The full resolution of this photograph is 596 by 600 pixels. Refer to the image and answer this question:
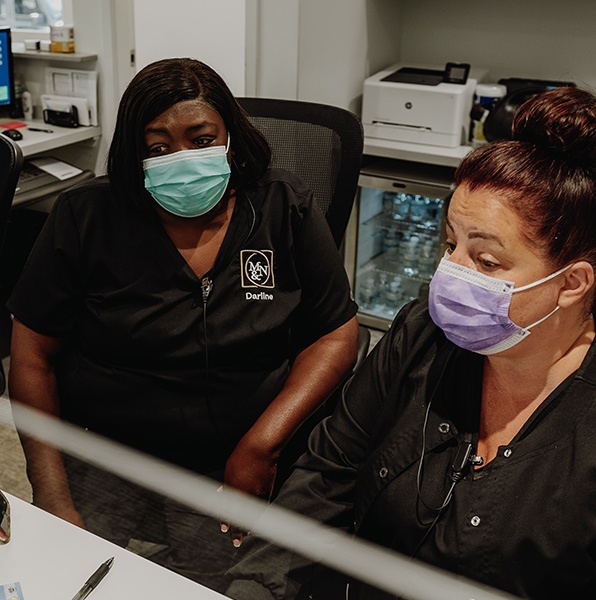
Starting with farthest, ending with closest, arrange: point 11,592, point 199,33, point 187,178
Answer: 1. point 199,33
2. point 187,178
3. point 11,592

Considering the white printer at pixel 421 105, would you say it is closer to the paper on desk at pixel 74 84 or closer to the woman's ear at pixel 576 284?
the paper on desk at pixel 74 84

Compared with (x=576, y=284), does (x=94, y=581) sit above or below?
below

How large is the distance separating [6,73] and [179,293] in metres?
2.03

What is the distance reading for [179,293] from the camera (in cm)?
144

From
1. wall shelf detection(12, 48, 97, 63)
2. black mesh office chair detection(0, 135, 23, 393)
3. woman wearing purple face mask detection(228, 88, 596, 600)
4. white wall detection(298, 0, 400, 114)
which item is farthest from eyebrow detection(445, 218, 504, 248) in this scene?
wall shelf detection(12, 48, 97, 63)

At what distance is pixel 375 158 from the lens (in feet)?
9.73

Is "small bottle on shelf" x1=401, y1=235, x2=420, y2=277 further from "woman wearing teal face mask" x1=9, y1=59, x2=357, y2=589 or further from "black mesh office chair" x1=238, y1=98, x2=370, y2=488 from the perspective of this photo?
"woman wearing teal face mask" x1=9, y1=59, x2=357, y2=589

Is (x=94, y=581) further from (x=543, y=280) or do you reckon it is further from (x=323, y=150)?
(x=323, y=150)

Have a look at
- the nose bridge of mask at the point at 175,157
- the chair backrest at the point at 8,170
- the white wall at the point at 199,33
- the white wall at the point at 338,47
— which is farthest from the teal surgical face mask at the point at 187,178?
the white wall at the point at 338,47

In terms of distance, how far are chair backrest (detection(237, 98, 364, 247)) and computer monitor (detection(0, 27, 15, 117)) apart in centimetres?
170

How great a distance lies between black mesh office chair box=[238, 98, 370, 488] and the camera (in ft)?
5.53

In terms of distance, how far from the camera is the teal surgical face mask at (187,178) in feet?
4.61

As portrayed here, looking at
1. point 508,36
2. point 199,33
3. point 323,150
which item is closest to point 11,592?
point 323,150

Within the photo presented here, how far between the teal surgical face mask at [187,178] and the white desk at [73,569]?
0.66 m
